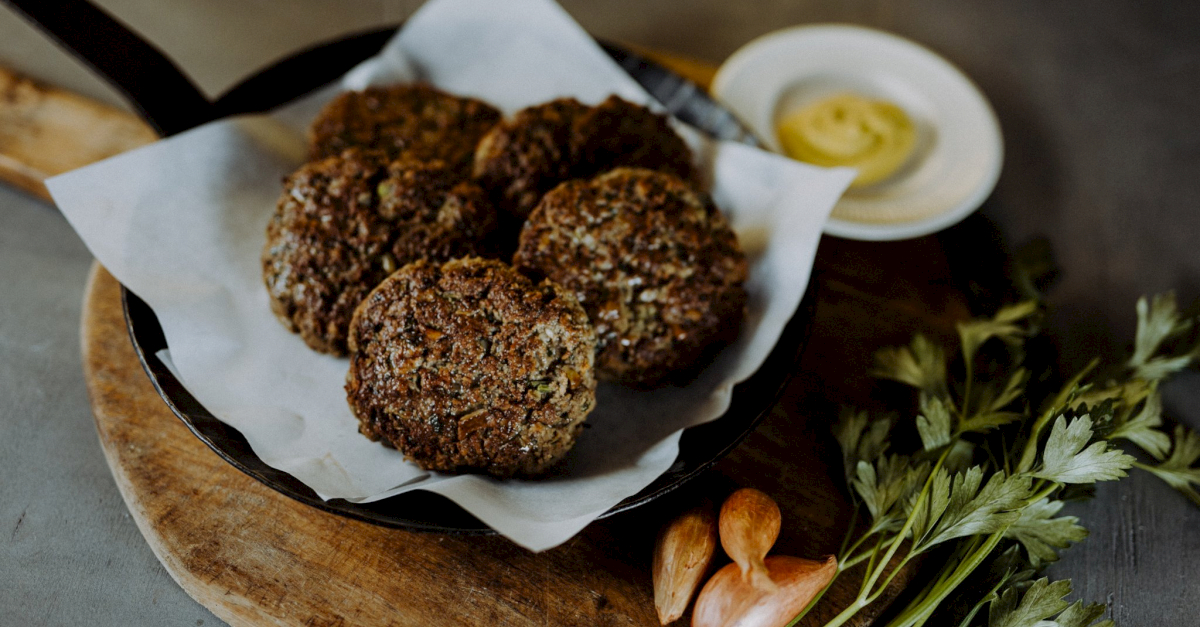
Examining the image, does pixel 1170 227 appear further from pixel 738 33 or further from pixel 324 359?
pixel 324 359

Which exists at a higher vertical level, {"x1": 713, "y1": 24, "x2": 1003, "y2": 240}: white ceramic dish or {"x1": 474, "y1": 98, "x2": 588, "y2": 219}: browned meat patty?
{"x1": 474, "y1": 98, "x2": 588, "y2": 219}: browned meat patty

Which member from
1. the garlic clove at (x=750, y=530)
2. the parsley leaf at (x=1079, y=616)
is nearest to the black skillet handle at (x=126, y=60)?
the garlic clove at (x=750, y=530)

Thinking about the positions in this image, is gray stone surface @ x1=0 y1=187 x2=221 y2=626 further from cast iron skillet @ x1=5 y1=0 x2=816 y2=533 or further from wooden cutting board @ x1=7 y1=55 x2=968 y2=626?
cast iron skillet @ x1=5 y1=0 x2=816 y2=533

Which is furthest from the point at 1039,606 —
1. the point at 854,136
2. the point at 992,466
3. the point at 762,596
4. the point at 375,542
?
the point at 854,136

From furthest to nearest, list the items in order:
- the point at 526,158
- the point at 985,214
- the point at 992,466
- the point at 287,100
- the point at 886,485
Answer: the point at 985,214, the point at 287,100, the point at 526,158, the point at 992,466, the point at 886,485

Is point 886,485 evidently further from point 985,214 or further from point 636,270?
point 985,214

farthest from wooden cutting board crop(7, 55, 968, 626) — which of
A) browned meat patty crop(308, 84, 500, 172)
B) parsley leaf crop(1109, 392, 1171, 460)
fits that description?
browned meat patty crop(308, 84, 500, 172)

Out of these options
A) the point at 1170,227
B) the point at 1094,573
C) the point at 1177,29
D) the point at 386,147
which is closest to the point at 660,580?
the point at 1094,573
